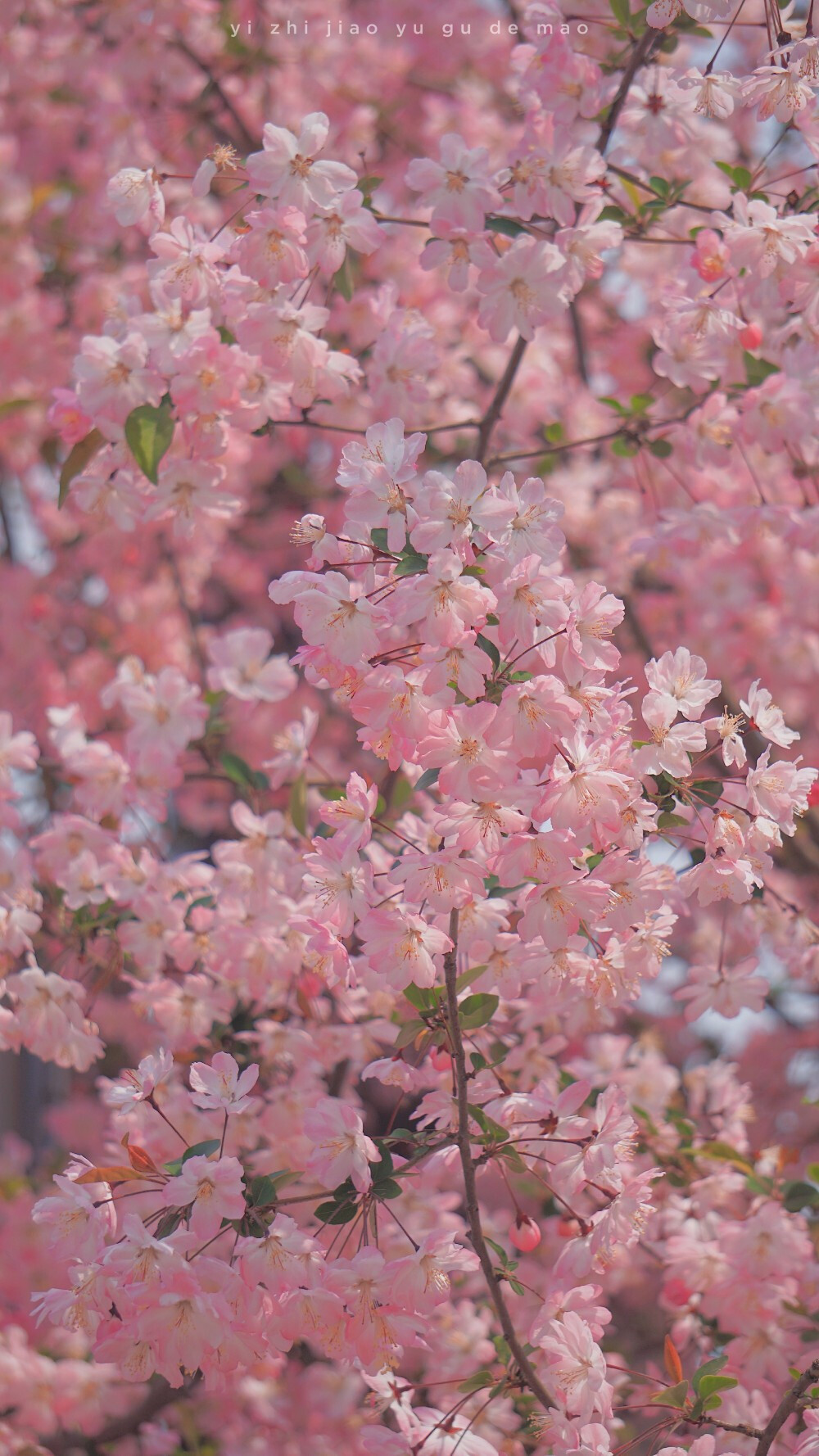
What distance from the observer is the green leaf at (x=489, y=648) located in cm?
108

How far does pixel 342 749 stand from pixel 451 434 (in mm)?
1472

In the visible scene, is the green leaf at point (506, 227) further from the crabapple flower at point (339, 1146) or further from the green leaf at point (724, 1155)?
the green leaf at point (724, 1155)

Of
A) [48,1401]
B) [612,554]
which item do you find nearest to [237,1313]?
[48,1401]

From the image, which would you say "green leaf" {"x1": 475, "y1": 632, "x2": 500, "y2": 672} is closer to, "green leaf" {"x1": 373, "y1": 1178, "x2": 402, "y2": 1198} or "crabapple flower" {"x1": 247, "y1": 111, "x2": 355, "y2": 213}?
"green leaf" {"x1": 373, "y1": 1178, "x2": 402, "y2": 1198}

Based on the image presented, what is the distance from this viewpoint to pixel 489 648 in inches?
42.6

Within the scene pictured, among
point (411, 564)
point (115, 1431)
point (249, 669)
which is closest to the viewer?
point (411, 564)

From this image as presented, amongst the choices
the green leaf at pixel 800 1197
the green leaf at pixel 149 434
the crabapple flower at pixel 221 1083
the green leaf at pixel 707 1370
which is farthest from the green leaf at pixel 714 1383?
the green leaf at pixel 149 434

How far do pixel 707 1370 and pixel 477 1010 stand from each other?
0.49m

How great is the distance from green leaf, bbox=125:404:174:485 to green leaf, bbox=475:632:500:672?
0.59 metres

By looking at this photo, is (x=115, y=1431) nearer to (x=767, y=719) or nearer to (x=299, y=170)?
(x=767, y=719)

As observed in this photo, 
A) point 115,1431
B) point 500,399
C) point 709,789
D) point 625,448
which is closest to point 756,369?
point 625,448

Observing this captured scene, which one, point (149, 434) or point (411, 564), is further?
point (149, 434)

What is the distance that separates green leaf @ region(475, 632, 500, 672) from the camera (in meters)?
1.08

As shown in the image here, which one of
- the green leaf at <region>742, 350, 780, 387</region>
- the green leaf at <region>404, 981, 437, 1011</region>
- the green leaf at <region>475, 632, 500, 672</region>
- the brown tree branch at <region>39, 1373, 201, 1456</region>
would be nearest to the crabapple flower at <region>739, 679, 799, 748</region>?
the green leaf at <region>475, 632, 500, 672</region>
